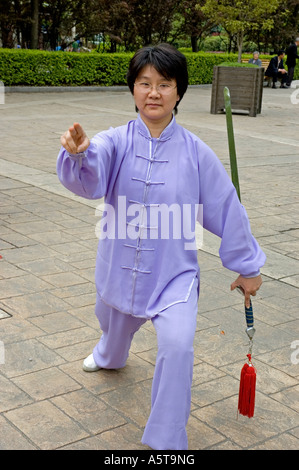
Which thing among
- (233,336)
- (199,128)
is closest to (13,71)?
(199,128)

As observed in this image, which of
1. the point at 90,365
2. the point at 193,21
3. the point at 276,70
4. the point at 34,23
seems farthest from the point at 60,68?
the point at 90,365

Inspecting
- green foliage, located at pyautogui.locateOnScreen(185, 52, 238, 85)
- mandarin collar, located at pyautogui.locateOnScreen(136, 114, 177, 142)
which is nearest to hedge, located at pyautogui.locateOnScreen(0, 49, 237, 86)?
green foliage, located at pyautogui.locateOnScreen(185, 52, 238, 85)

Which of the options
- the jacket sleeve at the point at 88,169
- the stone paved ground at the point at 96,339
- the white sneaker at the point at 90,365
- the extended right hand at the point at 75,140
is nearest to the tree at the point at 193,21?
the stone paved ground at the point at 96,339

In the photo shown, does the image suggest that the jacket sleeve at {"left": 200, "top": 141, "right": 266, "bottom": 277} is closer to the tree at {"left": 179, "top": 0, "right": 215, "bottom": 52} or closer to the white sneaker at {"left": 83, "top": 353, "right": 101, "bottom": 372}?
the white sneaker at {"left": 83, "top": 353, "right": 101, "bottom": 372}

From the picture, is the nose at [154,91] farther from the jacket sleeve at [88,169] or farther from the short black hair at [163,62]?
the jacket sleeve at [88,169]

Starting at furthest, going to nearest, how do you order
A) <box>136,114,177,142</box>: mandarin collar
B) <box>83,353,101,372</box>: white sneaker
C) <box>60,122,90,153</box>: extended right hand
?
<box>83,353,101,372</box>: white sneaker, <box>136,114,177,142</box>: mandarin collar, <box>60,122,90,153</box>: extended right hand

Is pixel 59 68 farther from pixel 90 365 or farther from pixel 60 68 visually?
pixel 90 365

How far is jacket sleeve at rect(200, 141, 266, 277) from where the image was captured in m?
2.86

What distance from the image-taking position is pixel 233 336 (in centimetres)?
404

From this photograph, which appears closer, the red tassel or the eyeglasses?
the eyeglasses

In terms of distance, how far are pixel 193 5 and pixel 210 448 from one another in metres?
24.9

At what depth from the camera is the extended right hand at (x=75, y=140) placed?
2461mm

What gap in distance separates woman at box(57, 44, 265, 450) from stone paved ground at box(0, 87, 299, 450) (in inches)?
18.0

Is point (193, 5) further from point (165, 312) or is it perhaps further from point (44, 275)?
point (165, 312)
